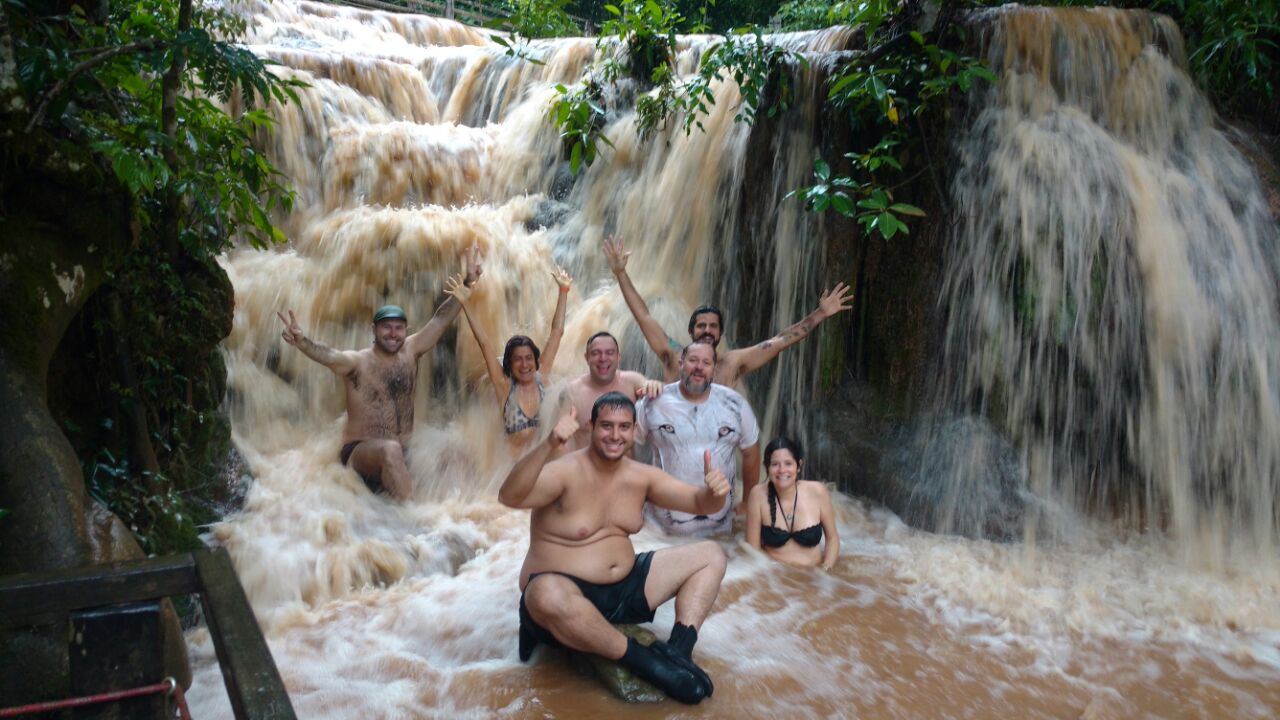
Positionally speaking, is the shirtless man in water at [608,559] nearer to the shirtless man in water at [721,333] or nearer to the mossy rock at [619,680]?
the mossy rock at [619,680]

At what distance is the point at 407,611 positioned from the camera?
443 centimetres

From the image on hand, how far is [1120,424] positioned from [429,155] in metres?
6.10

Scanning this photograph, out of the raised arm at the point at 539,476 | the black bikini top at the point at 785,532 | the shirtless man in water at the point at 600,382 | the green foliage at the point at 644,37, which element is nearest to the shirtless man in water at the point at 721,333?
the shirtless man in water at the point at 600,382

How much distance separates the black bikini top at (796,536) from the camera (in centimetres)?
489

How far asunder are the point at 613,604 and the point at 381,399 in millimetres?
2862

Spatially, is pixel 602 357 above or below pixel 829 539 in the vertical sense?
above

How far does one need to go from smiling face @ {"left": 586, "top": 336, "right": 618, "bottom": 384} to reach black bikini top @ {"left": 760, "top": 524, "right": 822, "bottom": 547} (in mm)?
1305

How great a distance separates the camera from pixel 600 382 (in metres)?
5.54

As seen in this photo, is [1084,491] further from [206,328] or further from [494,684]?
[206,328]

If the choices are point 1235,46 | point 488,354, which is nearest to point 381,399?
point 488,354

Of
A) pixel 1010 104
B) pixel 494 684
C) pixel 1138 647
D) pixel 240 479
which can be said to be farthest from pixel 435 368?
pixel 1138 647

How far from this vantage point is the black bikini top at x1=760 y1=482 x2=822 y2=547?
4891 millimetres

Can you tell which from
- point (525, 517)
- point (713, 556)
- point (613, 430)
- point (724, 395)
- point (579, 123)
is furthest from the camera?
point (579, 123)

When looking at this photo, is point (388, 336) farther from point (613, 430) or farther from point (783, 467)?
point (613, 430)
